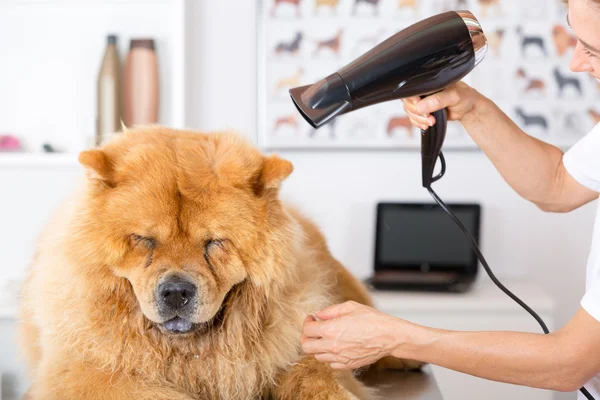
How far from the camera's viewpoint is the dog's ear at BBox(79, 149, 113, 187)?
1151 mm

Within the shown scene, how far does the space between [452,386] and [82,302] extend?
204 cm

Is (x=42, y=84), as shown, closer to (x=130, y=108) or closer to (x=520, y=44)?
(x=130, y=108)

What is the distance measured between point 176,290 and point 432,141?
2.17ft

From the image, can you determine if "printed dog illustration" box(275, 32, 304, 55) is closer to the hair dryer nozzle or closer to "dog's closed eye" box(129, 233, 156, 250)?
the hair dryer nozzle

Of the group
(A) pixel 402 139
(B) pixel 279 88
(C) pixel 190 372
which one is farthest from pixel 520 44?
(C) pixel 190 372

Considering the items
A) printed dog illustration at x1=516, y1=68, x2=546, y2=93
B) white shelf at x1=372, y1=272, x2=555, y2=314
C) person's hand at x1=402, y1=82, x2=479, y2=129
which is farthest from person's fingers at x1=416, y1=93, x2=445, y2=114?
printed dog illustration at x1=516, y1=68, x2=546, y2=93

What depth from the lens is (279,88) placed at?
3180 millimetres

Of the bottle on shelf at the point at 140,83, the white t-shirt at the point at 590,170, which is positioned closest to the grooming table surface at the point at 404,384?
the white t-shirt at the point at 590,170

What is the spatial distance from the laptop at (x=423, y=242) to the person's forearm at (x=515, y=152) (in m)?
1.32

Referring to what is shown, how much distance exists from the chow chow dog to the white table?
58.4 inches

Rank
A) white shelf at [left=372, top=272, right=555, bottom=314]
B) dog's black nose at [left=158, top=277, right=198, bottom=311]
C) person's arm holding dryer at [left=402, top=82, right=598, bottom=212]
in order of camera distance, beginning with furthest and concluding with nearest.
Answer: white shelf at [left=372, top=272, right=555, bottom=314], person's arm holding dryer at [left=402, top=82, right=598, bottom=212], dog's black nose at [left=158, top=277, right=198, bottom=311]

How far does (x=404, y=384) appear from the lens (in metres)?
1.48

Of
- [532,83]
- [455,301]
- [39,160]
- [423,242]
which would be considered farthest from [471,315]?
[39,160]

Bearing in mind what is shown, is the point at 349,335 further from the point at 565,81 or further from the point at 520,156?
the point at 565,81
